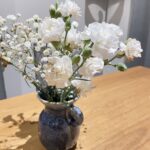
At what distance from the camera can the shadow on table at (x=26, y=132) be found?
91cm

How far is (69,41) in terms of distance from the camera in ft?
2.28

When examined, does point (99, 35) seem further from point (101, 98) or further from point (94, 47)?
point (101, 98)

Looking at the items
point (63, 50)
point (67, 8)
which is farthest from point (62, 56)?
point (67, 8)

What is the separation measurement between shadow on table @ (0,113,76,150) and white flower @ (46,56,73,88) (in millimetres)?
355

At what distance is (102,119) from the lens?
1.09 meters

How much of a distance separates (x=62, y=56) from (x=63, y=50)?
0.04 metres

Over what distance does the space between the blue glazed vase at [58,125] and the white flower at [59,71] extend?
0.16 m

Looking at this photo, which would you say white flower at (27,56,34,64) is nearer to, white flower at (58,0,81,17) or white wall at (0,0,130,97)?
white flower at (58,0,81,17)

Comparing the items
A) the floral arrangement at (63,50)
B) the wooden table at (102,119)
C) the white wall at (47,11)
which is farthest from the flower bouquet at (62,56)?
the white wall at (47,11)

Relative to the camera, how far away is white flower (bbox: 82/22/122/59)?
648 millimetres

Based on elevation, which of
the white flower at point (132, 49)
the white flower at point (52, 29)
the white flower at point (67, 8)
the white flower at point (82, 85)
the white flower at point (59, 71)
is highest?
the white flower at point (67, 8)

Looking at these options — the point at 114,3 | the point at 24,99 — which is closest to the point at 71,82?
the point at 24,99

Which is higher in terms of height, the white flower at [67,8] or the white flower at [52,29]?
→ the white flower at [67,8]

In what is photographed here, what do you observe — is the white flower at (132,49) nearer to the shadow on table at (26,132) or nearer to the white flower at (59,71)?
the white flower at (59,71)
